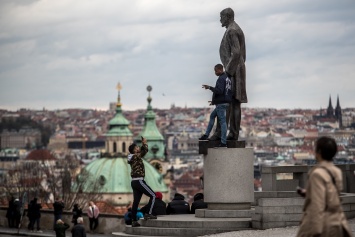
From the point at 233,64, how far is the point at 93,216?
8606mm

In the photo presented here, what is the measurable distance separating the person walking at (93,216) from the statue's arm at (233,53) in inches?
326

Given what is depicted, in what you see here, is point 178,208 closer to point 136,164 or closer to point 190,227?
point 136,164

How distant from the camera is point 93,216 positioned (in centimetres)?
2888

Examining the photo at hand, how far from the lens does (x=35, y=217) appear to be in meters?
30.3

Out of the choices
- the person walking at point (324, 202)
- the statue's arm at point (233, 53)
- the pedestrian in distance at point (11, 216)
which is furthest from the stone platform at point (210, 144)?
the pedestrian in distance at point (11, 216)

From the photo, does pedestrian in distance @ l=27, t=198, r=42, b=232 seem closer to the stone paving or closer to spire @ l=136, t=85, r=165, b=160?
the stone paving

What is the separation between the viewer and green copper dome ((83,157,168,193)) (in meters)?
153

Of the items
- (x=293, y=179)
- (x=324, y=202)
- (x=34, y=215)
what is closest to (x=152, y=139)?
(x=34, y=215)

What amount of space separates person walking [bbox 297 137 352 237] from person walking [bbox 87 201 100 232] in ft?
56.0

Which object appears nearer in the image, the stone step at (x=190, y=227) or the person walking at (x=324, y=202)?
the person walking at (x=324, y=202)

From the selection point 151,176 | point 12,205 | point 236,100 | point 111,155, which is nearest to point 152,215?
point 236,100

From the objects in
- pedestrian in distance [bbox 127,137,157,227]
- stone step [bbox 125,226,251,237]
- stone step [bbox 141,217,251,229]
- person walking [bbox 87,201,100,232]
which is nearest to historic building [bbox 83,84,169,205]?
person walking [bbox 87,201,100,232]

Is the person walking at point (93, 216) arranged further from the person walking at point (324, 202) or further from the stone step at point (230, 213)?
the person walking at point (324, 202)

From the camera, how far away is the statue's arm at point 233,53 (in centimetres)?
2108
